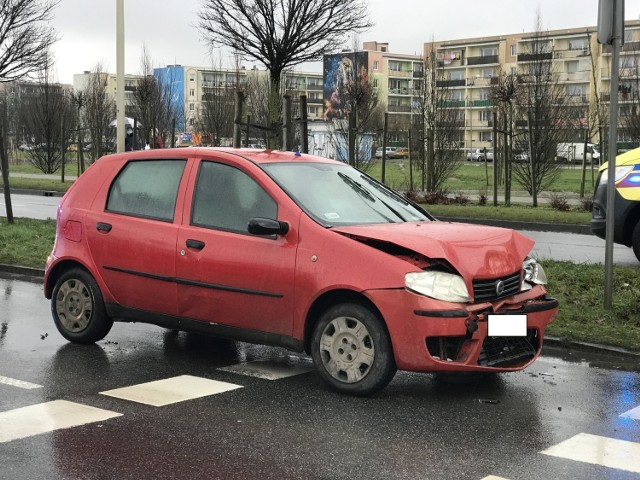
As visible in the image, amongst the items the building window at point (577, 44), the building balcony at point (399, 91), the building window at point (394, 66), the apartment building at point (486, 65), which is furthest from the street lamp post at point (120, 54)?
the building window at point (394, 66)

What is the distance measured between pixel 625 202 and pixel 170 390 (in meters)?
7.76

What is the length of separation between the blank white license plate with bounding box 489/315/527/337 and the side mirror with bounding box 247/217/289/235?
155 cm

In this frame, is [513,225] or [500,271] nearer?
[500,271]

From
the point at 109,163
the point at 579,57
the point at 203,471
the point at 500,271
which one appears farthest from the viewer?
the point at 579,57

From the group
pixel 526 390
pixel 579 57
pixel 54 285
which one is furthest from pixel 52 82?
pixel 579 57

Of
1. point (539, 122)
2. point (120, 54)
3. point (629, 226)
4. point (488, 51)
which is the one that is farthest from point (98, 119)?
point (488, 51)

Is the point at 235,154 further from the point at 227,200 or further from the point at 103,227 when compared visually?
the point at 103,227

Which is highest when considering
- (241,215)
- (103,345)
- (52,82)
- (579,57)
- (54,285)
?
(579,57)

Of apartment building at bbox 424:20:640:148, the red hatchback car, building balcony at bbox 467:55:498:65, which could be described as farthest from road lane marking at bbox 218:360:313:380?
building balcony at bbox 467:55:498:65

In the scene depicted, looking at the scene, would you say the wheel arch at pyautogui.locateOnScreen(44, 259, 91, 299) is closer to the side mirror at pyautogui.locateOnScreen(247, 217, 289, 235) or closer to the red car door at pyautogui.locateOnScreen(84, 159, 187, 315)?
the red car door at pyautogui.locateOnScreen(84, 159, 187, 315)

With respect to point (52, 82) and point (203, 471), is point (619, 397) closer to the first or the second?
point (203, 471)

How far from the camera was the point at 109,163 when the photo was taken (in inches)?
306

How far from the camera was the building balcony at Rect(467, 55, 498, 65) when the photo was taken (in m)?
122

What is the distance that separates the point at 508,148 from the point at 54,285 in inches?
718
